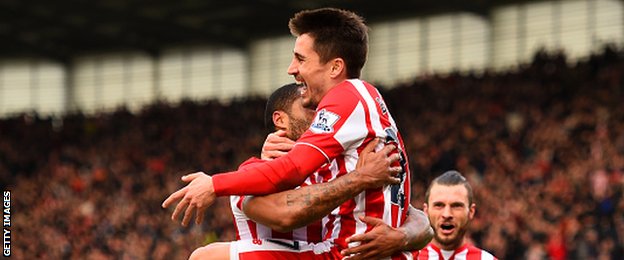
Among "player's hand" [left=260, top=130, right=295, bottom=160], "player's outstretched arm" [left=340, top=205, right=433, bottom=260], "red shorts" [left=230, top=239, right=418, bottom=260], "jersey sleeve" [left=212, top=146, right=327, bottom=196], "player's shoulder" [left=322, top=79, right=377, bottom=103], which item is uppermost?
"player's shoulder" [left=322, top=79, right=377, bottom=103]

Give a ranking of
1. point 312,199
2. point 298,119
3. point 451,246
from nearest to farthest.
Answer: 1. point 312,199
2. point 298,119
3. point 451,246

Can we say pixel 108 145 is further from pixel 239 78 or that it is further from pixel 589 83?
pixel 589 83

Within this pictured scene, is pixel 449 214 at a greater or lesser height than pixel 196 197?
lesser

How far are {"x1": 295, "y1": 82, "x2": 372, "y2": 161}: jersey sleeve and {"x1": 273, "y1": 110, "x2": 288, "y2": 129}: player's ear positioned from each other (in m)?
0.52

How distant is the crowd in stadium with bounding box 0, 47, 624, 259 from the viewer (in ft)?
61.0

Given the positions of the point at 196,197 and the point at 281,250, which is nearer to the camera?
the point at 196,197

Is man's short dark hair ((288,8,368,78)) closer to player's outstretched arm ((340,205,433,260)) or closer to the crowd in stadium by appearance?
player's outstretched arm ((340,205,433,260))

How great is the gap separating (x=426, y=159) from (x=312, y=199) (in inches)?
746

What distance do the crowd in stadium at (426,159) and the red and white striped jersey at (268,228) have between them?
1151 cm

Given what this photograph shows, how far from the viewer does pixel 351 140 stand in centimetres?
537

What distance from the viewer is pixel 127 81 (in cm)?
4438

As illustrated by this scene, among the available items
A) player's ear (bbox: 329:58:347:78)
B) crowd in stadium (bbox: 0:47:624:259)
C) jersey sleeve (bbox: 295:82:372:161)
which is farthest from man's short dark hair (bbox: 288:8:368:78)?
crowd in stadium (bbox: 0:47:624:259)

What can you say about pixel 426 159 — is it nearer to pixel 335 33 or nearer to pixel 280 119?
pixel 280 119

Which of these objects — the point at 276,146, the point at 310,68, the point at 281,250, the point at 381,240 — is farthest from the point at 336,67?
the point at 281,250
